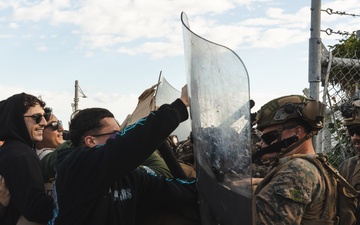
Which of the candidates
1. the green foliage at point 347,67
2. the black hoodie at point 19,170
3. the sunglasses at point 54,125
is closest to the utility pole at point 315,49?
the green foliage at point 347,67

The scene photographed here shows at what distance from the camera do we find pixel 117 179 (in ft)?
7.81

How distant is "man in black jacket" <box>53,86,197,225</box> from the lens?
7.50 feet

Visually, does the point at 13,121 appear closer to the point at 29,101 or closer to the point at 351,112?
the point at 29,101

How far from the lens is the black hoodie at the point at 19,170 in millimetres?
2891

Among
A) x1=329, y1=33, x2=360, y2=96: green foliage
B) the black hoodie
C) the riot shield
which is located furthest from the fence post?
the black hoodie

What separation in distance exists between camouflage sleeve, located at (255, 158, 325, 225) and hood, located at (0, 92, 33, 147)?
5.73 feet

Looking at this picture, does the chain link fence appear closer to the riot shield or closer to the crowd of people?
the crowd of people

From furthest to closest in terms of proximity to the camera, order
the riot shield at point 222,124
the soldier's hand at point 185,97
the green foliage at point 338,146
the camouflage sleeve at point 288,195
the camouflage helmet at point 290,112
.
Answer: the green foliage at point 338,146 → the camouflage helmet at point 290,112 → the camouflage sleeve at point 288,195 → the soldier's hand at point 185,97 → the riot shield at point 222,124

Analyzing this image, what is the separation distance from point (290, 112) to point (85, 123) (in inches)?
48.0

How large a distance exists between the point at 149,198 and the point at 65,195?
0.50 metres

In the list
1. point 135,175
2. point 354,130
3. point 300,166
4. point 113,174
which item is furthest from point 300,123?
point 354,130

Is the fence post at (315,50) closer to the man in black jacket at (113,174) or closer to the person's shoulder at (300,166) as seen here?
the person's shoulder at (300,166)

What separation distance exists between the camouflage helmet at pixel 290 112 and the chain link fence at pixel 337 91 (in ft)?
3.43

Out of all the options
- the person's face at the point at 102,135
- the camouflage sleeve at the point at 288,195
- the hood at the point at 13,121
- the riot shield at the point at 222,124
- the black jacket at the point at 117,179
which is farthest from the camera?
the hood at the point at 13,121
